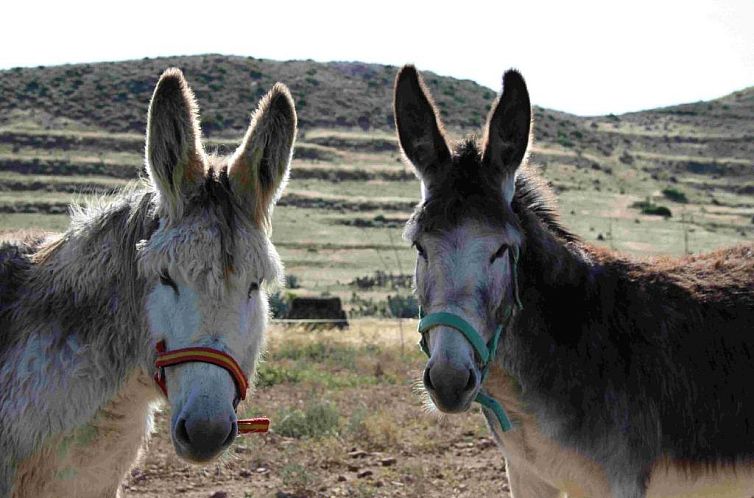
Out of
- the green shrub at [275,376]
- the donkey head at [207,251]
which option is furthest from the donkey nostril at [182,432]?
the green shrub at [275,376]

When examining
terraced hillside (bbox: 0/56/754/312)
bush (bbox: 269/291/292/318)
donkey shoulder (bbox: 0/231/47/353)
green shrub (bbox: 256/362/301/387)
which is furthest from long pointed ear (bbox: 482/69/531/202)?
terraced hillside (bbox: 0/56/754/312)

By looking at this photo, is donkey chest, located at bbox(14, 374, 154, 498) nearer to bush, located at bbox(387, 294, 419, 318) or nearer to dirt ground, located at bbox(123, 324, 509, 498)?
dirt ground, located at bbox(123, 324, 509, 498)

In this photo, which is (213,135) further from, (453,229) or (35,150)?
(453,229)

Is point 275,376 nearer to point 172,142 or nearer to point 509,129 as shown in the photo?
point 509,129

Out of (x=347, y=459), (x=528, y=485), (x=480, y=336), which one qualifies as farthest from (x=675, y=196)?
(x=480, y=336)

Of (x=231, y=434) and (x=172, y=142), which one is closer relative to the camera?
(x=231, y=434)

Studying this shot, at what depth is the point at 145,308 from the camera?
3805mm

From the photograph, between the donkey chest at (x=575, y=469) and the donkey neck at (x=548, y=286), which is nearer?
the donkey chest at (x=575, y=469)

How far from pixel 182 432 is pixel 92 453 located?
847mm

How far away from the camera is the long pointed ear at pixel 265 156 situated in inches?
157

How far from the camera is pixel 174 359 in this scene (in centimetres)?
357

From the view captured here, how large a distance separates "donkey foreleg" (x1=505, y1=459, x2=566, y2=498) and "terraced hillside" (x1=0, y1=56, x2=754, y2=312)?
2622 centimetres

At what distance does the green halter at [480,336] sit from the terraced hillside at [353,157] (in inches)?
1051

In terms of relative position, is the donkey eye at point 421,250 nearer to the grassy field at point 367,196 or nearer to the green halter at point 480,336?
the green halter at point 480,336
